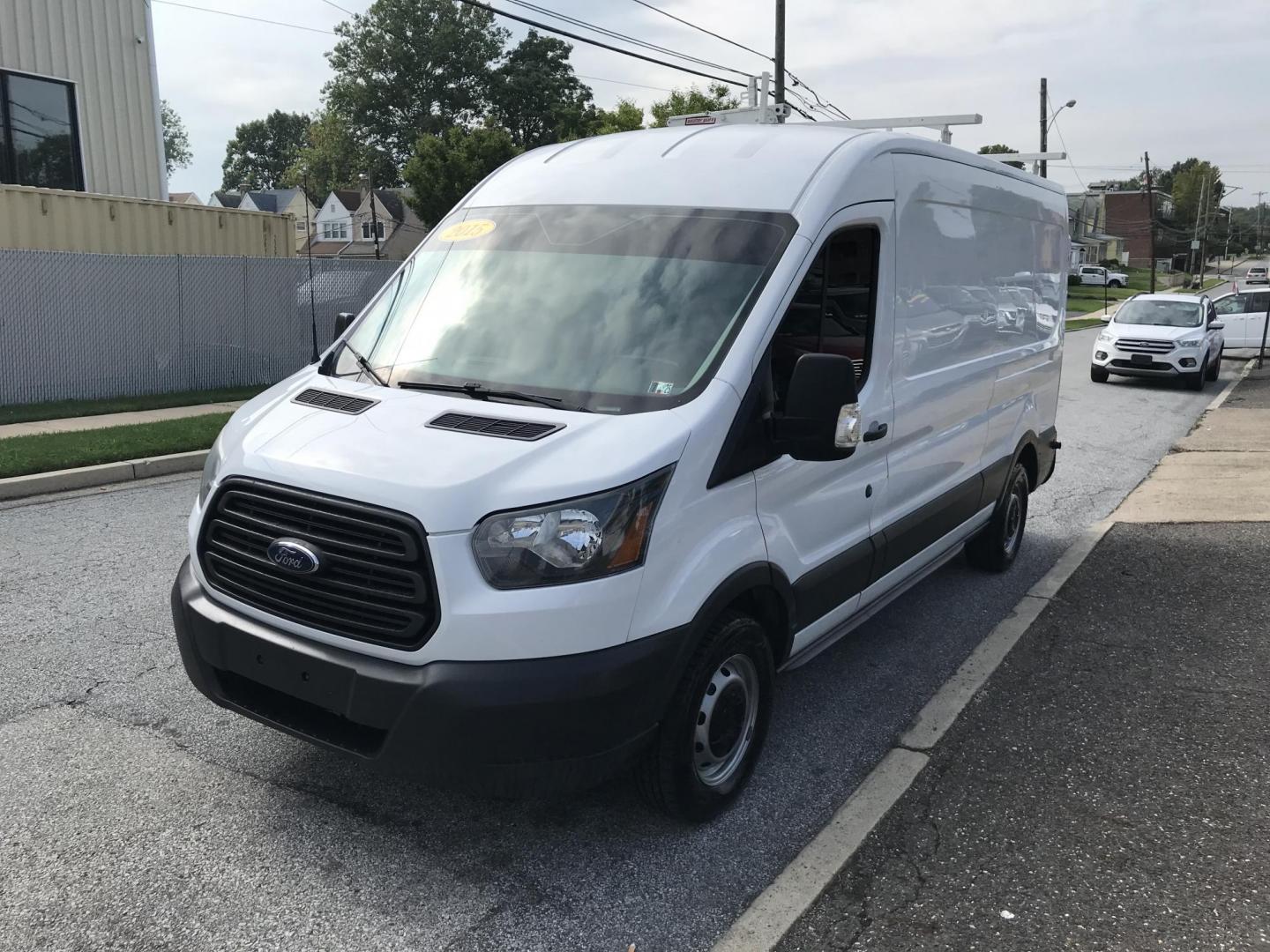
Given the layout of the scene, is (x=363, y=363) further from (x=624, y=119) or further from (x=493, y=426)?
(x=624, y=119)

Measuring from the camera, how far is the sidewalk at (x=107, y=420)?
1052 centimetres

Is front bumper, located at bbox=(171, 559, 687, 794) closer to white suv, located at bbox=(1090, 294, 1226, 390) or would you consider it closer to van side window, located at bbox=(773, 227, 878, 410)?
van side window, located at bbox=(773, 227, 878, 410)

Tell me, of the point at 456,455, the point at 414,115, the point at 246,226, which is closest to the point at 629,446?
the point at 456,455

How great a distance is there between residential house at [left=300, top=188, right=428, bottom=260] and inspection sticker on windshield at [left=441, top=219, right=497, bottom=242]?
6472 cm

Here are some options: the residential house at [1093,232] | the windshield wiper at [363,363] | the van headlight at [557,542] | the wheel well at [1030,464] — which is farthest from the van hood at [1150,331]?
the residential house at [1093,232]

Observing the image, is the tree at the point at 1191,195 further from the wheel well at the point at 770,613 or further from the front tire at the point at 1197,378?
the wheel well at the point at 770,613

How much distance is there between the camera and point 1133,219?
399ft

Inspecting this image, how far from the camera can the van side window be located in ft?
12.5

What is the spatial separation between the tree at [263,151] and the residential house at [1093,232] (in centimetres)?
8421

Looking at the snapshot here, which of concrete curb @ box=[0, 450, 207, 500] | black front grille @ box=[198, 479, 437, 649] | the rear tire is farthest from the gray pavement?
concrete curb @ box=[0, 450, 207, 500]

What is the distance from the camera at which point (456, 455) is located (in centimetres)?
307

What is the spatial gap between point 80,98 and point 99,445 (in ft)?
27.9

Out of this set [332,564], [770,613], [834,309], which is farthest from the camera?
[834,309]

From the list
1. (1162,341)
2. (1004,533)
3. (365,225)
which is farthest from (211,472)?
(365,225)
